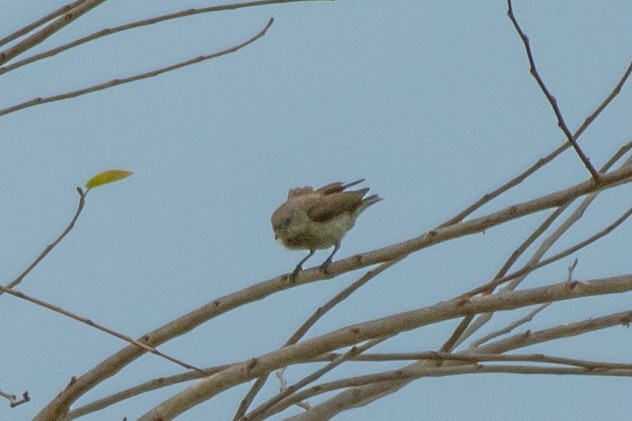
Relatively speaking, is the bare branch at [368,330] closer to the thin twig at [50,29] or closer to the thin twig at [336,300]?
the thin twig at [336,300]

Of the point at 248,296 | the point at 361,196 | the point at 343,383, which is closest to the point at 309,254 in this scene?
the point at 361,196

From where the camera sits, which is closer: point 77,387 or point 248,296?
point 77,387

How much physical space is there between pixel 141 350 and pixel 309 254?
316 centimetres

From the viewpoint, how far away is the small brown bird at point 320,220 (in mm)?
5371

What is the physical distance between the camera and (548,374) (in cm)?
191

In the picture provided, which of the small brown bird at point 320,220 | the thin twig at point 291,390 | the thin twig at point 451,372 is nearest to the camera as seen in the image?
the thin twig at point 451,372

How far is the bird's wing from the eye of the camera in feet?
17.6

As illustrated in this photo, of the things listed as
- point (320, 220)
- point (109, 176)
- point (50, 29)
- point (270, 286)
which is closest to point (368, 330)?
point (270, 286)

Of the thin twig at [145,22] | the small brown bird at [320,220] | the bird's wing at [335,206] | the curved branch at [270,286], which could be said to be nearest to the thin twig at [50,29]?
the thin twig at [145,22]

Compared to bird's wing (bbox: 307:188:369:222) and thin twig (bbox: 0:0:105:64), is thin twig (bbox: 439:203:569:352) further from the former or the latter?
bird's wing (bbox: 307:188:369:222)

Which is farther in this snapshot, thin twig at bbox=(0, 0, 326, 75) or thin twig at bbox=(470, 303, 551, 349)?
thin twig at bbox=(470, 303, 551, 349)

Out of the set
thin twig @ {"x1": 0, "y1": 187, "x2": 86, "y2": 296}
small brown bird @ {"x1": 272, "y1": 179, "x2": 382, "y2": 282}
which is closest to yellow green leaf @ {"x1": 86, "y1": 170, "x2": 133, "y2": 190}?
thin twig @ {"x1": 0, "y1": 187, "x2": 86, "y2": 296}

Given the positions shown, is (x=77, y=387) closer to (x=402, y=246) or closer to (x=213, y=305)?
(x=213, y=305)

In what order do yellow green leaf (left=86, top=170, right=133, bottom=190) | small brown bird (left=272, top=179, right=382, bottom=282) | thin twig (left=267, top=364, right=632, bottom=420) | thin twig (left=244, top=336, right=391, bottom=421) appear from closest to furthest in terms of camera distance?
1. thin twig (left=267, top=364, right=632, bottom=420)
2. thin twig (left=244, top=336, right=391, bottom=421)
3. yellow green leaf (left=86, top=170, right=133, bottom=190)
4. small brown bird (left=272, top=179, right=382, bottom=282)
